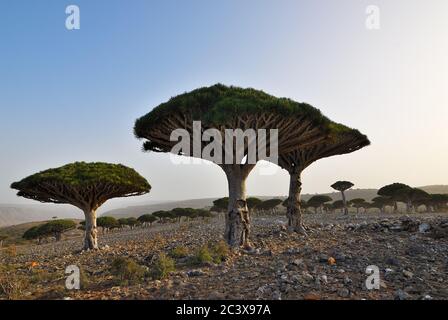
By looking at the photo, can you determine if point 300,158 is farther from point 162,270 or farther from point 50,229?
→ point 50,229

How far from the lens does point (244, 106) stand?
1202 cm

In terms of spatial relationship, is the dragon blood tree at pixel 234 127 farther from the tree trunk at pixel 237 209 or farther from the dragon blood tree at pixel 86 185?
the dragon blood tree at pixel 86 185

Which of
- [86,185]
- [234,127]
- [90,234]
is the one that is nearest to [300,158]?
[234,127]

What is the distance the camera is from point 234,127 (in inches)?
513

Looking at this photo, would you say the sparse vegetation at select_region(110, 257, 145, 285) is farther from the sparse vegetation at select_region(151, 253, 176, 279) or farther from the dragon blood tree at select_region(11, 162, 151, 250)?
the dragon blood tree at select_region(11, 162, 151, 250)

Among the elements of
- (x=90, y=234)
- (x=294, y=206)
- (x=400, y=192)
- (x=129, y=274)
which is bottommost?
(x=90, y=234)

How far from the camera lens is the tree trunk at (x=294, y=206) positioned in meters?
19.0

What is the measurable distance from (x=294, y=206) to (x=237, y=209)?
245 inches

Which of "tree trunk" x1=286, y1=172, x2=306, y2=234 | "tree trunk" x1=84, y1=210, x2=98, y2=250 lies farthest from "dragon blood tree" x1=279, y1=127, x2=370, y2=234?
"tree trunk" x1=84, y1=210, x2=98, y2=250

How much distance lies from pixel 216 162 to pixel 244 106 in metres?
3.57

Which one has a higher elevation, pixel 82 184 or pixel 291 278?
pixel 82 184

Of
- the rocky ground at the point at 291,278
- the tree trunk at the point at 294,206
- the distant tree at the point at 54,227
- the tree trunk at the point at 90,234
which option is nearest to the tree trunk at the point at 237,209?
the rocky ground at the point at 291,278

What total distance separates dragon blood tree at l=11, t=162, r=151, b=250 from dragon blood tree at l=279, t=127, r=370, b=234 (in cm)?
1174

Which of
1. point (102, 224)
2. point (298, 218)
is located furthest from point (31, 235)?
point (298, 218)
